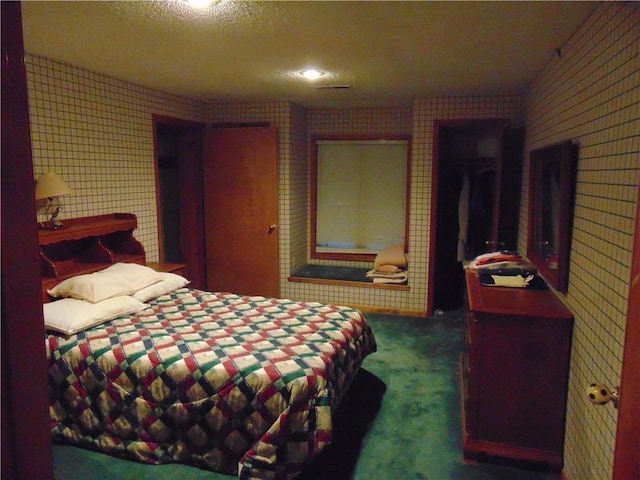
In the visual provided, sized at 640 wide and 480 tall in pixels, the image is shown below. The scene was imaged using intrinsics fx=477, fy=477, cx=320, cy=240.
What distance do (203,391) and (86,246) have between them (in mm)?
1920

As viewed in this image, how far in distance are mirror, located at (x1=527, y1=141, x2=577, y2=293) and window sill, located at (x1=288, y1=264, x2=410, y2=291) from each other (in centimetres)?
188

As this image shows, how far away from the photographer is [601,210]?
74.3 inches

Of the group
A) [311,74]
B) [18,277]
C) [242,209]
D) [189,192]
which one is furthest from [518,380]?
[189,192]

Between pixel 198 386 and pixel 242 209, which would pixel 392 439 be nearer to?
pixel 198 386

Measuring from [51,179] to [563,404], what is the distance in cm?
320

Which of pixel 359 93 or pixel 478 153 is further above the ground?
pixel 359 93

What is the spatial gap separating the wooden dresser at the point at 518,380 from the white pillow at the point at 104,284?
216 centimetres

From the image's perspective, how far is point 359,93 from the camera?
14.6ft

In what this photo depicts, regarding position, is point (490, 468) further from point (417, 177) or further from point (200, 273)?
point (200, 273)

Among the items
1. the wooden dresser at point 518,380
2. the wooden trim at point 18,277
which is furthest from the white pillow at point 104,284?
the wooden trim at point 18,277

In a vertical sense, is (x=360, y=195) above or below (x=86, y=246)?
above

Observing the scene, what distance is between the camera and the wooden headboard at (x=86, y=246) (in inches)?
122

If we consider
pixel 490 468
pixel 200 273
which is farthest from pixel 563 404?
pixel 200 273

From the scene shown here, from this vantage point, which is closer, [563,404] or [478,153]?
[563,404]
